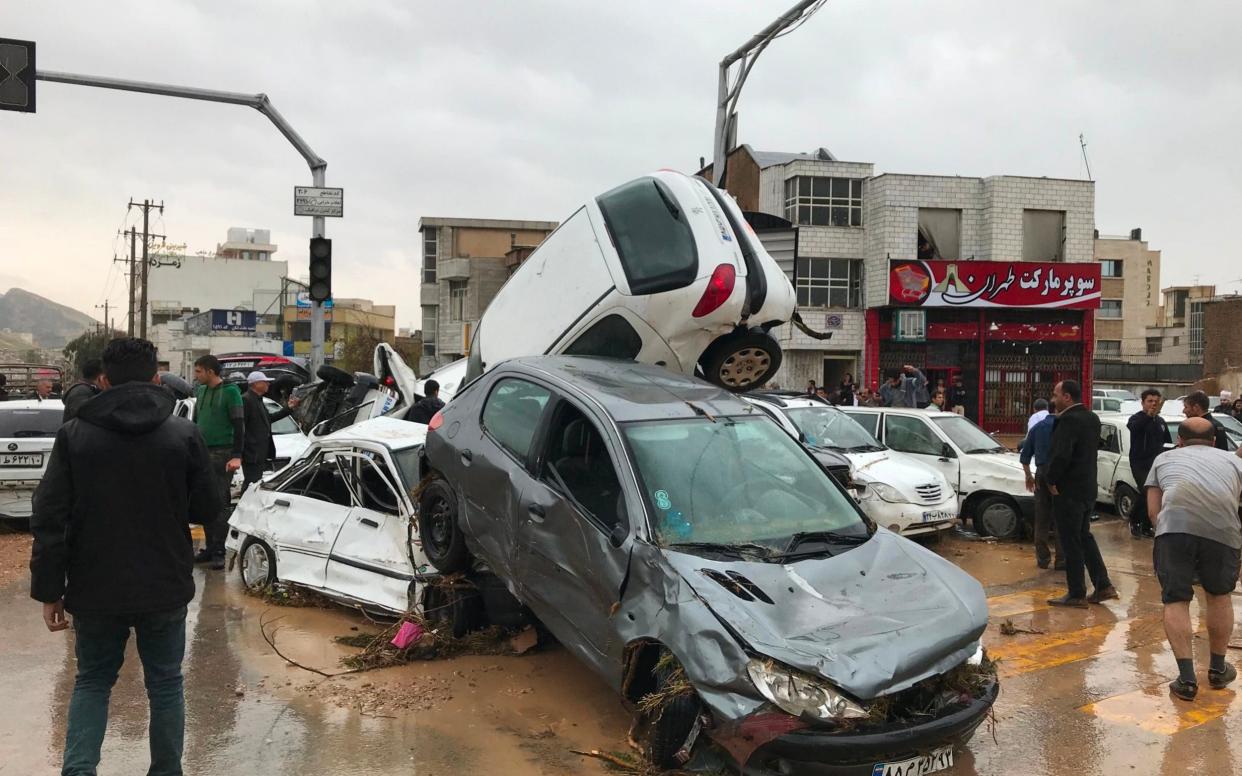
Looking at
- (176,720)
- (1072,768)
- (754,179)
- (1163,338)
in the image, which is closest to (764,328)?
(1072,768)

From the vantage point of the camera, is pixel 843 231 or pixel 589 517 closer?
pixel 589 517

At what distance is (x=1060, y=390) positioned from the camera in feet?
27.2

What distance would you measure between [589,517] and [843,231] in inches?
1255

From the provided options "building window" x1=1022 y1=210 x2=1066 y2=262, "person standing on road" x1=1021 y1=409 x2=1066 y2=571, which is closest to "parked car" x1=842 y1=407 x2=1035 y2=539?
"person standing on road" x1=1021 y1=409 x2=1066 y2=571

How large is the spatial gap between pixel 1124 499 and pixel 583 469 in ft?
33.9

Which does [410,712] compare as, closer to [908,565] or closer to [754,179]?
[908,565]

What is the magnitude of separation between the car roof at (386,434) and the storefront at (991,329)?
91.9 ft

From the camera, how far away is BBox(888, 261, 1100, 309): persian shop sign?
32.8 meters

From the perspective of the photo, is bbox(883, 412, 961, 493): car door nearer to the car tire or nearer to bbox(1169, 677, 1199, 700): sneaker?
the car tire

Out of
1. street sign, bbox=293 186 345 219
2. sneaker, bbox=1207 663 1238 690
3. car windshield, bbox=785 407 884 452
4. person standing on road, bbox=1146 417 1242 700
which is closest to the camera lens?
person standing on road, bbox=1146 417 1242 700

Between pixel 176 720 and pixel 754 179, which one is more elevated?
pixel 754 179

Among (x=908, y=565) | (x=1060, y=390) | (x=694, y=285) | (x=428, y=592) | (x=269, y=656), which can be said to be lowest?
(x=269, y=656)

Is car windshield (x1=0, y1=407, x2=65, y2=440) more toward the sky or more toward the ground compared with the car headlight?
more toward the sky

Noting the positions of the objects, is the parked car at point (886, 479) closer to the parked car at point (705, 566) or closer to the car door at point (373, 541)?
the car door at point (373, 541)
